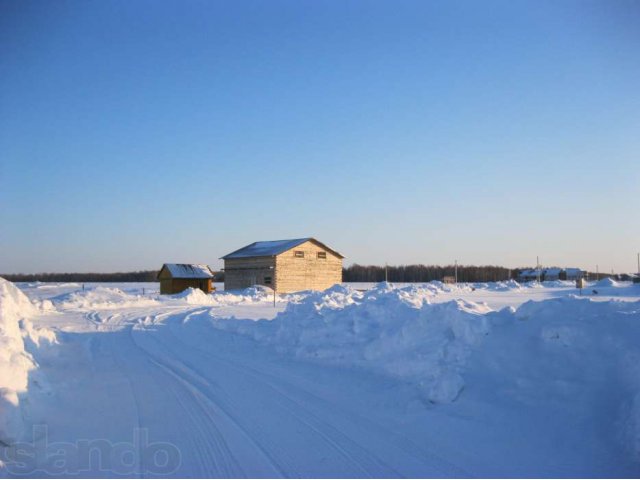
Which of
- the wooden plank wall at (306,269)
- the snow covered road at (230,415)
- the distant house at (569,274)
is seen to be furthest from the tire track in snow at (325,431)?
the distant house at (569,274)

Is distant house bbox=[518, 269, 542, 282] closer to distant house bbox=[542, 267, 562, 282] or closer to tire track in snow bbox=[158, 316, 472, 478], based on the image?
distant house bbox=[542, 267, 562, 282]

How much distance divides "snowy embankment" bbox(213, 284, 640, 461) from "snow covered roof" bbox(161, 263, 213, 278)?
35166 mm

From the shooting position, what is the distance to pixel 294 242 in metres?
44.6

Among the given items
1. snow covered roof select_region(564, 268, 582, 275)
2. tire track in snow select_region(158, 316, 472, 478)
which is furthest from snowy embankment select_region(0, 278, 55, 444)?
snow covered roof select_region(564, 268, 582, 275)

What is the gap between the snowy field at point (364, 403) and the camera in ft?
17.7

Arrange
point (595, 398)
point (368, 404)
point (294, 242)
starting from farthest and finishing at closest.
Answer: point (294, 242), point (368, 404), point (595, 398)

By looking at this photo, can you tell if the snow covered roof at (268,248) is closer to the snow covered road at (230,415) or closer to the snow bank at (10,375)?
the snow covered road at (230,415)

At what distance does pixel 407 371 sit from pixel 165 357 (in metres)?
6.40

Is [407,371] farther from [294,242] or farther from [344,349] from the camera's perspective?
[294,242]

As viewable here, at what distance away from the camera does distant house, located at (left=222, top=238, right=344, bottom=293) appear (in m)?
42.6

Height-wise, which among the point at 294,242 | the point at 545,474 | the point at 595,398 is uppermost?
the point at 294,242

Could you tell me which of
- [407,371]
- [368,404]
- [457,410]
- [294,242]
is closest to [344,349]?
[407,371]

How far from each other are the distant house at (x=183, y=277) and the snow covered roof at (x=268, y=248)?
2.95 meters

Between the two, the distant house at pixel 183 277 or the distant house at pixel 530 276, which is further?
the distant house at pixel 530 276
